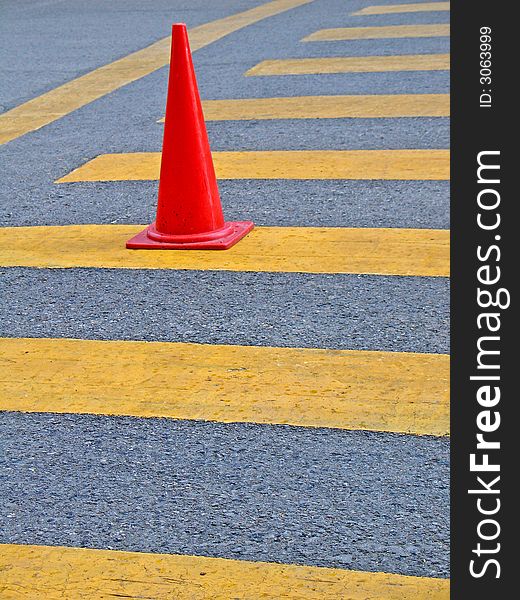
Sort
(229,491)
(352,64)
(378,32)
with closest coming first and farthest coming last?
1. (229,491)
2. (352,64)
3. (378,32)

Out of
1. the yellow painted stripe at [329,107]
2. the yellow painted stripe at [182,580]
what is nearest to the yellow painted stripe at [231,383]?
the yellow painted stripe at [182,580]

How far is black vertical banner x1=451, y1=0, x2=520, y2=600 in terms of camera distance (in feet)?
4.75

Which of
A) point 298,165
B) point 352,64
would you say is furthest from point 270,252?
point 352,64

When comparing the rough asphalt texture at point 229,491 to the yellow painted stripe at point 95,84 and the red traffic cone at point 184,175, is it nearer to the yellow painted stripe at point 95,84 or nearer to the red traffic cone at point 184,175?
the red traffic cone at point 184,175

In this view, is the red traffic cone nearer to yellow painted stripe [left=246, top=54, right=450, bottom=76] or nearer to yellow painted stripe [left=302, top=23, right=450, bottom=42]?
yellow painted stripe [left=246, top=54, right=450, bottom=76]

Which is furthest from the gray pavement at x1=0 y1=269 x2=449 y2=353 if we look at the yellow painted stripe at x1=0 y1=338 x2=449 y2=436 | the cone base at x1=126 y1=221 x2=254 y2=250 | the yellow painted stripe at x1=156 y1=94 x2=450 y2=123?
the yellow painted stripe at x1=156 y1=94 x2=450 y2=123

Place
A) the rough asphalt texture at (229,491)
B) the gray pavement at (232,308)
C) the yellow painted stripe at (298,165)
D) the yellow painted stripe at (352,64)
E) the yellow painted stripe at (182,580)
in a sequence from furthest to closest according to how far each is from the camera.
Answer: the yellow painted stripe at (352,64)
the yellow painted stripe at (298,165)
the gray pavement at (232,308)
the rough asphalt texture at (229,491)
the yellow painted stripe at (182,580)

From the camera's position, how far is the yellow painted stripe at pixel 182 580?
257 cm

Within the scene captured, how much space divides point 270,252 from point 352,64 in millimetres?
5440

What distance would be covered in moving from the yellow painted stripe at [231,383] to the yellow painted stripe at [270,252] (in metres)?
0.95

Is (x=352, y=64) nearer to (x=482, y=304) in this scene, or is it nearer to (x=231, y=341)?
(x=231, y=341)

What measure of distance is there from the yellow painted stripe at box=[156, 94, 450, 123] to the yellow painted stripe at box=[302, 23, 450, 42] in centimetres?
333

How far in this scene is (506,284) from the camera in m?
1.51

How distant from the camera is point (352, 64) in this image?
33.6 ft
